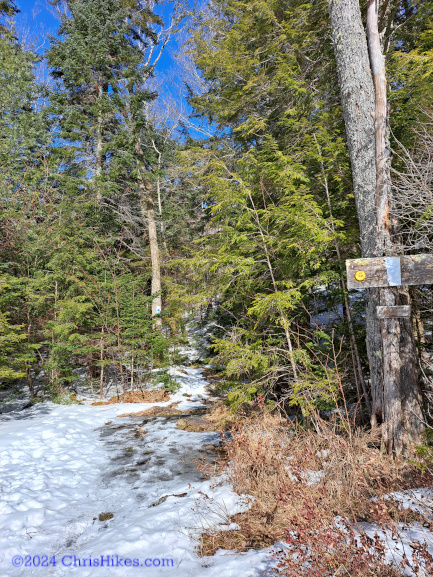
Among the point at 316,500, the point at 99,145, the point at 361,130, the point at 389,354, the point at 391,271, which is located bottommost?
the point at 316,500

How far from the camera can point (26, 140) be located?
39.6 ft

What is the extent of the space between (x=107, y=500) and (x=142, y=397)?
6.64 metres

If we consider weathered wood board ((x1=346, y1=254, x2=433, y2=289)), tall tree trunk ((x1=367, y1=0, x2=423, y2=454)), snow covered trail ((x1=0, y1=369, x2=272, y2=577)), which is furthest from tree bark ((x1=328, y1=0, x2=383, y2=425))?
snow covered trail ((x1=0, y1=369, x2=272, y2=577))

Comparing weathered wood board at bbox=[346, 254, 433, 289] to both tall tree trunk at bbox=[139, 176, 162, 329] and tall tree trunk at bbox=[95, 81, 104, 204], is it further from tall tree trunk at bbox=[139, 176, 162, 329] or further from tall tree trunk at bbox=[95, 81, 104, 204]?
tall tree trunk at bbox=[95, 81, 104, 204]

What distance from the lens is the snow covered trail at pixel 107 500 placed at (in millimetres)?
3023

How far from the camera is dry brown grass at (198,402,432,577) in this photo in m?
2.12

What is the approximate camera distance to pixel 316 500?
2.93 m

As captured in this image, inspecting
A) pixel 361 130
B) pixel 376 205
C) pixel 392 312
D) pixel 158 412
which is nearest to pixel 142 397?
pixel 158 412

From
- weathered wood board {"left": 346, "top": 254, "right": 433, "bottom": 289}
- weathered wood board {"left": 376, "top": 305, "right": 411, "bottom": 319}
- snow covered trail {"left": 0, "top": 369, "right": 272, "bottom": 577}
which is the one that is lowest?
snow covered trail {"left": 0, "top": 369, "right": 272, "bottom": 577}

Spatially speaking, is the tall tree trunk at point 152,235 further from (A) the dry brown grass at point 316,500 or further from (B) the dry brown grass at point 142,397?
(A) the dry brown grass at point 316,500

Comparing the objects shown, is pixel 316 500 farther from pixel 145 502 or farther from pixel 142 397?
pixel 142 397

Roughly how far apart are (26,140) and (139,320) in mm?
8349

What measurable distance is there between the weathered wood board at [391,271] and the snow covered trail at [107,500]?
9.24 ft

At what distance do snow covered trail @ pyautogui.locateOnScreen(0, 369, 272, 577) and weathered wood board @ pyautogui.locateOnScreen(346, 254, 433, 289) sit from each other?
2.82m
